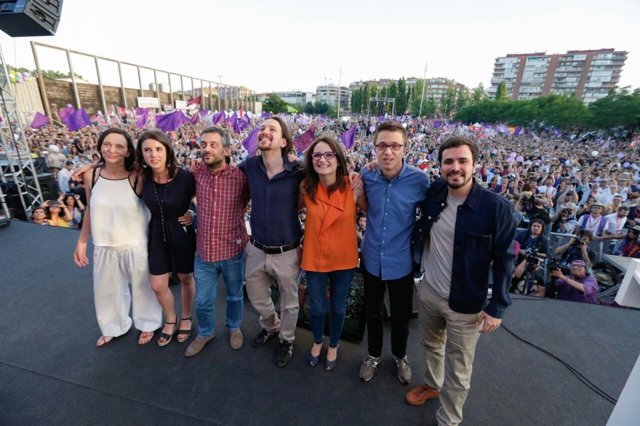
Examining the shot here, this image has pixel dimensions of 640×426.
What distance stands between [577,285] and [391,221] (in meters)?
3.21

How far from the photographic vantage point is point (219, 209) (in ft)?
7.13

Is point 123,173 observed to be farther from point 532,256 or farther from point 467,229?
point 532,256

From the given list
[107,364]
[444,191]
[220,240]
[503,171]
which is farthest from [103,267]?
[503,171]

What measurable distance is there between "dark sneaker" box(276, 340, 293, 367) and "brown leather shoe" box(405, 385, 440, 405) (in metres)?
0.95

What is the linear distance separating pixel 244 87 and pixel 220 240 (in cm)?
7255

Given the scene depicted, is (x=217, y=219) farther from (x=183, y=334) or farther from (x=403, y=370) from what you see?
Answer: (x=403, y=370)

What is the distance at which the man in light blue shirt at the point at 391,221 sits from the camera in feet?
6.15

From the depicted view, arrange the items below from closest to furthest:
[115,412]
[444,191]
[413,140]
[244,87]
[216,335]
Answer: [444,191]
[115,412]
[216,335]
[413,140]
[244,87]

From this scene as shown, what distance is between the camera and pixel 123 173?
7.30 ft

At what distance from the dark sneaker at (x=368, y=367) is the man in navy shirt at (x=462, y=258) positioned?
0.54m

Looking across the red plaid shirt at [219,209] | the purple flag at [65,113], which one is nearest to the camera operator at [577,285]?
the red plaid shirt at [219,209]

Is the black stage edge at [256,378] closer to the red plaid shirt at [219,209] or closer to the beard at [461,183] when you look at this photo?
the red plaid shirt at [219,209]

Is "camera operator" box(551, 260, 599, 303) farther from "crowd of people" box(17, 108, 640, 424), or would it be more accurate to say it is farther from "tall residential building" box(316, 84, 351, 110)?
"tall residential building" box(316, 84, 351, 110)

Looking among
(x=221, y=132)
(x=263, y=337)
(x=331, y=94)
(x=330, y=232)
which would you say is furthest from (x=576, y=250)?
(x=331, y=94)
